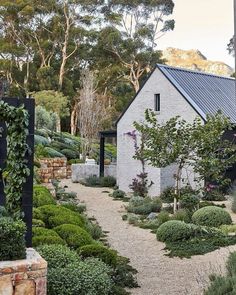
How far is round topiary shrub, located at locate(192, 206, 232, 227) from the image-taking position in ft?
33.2

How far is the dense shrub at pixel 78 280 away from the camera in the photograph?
4.80 m

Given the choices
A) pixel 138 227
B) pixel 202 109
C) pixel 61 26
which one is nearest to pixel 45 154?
pixel 202 109

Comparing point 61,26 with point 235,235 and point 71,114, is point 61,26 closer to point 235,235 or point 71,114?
point 71,114

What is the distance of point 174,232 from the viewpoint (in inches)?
349

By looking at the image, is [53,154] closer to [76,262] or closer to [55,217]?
[55,217]

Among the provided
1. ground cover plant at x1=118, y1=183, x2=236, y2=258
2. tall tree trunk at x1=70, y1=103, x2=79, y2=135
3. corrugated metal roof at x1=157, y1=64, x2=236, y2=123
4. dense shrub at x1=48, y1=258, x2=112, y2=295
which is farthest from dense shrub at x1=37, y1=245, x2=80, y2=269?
tall tree trunk at x1=70, y1=103, x2=79, y2=135

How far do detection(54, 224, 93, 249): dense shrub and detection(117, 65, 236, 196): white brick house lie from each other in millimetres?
9263

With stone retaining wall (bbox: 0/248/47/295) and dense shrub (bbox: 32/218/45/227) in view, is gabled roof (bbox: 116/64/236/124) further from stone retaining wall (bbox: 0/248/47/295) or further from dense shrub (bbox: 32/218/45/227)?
stone retaining wall (bbox: 0/248/47/295)

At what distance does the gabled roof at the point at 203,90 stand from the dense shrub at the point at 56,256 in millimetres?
10676

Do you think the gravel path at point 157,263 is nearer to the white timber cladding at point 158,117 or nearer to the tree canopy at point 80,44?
the white timber cladding at point 158,117

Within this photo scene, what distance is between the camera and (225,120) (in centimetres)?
1161

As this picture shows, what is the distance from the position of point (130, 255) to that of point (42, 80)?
91.1 ft

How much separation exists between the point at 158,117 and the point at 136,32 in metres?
22.3

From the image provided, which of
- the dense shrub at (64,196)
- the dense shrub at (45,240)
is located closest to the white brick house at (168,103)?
the dense shrub at (64,196)
